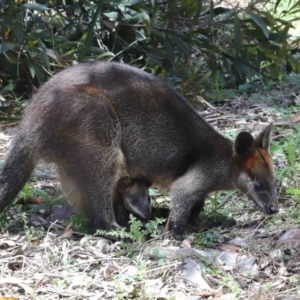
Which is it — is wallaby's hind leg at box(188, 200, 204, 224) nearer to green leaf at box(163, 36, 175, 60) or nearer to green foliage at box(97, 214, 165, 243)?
green foliage at box(97, 214, 165, 243)

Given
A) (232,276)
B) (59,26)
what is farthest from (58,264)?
(59,26)

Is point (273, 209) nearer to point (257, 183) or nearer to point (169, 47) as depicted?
point (257, 183)

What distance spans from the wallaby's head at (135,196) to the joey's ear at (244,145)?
81 cm

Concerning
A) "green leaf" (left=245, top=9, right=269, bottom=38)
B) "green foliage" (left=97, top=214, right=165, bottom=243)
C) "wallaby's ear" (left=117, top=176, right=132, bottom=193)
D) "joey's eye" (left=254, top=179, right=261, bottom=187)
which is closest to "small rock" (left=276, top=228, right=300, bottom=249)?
"joey's eye" (left=254, top=179, right=261, bottom=187)

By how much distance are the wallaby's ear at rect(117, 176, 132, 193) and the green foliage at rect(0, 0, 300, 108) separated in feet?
7.74

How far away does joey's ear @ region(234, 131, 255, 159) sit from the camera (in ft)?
20.1

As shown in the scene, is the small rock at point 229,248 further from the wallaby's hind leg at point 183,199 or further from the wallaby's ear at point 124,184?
the wallaby's ear at point 124,184

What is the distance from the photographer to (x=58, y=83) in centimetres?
601

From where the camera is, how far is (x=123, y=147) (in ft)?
19.8

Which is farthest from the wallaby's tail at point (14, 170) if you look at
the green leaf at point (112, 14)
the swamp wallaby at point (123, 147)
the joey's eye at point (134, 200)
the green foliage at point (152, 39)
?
the green leaf at point (112, 14)

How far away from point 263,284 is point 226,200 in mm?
1821

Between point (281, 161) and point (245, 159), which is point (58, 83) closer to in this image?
point (245, 159)

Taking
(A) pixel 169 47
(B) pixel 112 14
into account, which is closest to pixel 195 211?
(A) pixel 169 47

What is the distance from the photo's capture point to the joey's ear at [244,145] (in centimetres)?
612
